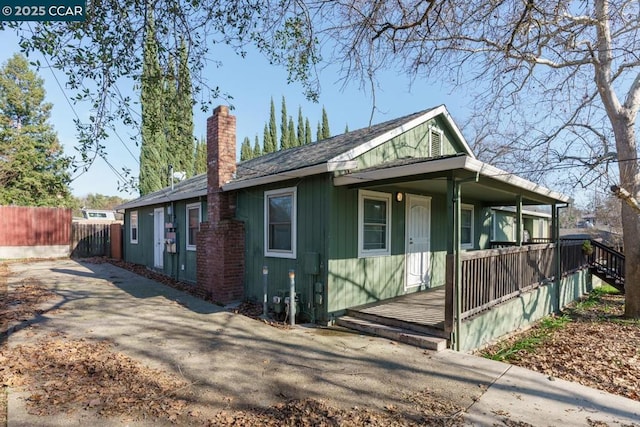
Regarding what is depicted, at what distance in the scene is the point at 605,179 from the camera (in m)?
8.60

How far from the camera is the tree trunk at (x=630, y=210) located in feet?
26.9

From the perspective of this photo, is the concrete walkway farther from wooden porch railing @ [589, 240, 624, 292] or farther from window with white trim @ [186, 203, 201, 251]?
wooden porch railing @ [589, 240, 624, 292]

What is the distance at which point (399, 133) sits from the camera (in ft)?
25.6

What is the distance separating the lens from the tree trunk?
820 cm

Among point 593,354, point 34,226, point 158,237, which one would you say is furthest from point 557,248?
point 34,226

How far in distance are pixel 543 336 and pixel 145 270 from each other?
40.3 ft

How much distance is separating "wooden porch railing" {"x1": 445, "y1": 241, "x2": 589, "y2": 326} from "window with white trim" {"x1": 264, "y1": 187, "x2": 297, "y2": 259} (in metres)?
3.03

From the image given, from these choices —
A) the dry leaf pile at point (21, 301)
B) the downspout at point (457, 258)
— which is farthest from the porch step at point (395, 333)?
the dry leaf pile at point (21, 301)

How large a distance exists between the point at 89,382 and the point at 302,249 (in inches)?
148

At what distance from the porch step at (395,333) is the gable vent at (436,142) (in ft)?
17.2

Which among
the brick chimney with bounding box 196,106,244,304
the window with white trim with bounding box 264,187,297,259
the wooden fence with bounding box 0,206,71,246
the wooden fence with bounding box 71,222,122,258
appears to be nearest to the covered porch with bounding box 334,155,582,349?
the window with white trim with bounding box 264,187,297,259

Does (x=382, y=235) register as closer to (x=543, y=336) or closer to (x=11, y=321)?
(x=543, y=336)

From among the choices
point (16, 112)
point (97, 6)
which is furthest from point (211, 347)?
point (16, 112)

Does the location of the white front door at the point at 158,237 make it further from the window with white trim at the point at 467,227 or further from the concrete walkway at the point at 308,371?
the window with white trim at the point at 467,227
